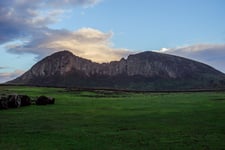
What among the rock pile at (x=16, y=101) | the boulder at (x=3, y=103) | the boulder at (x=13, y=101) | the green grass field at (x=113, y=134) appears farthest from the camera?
the boulder at (x=13, y=101)

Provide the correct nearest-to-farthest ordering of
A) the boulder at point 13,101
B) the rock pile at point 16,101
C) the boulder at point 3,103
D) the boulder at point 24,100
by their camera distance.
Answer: the boulder at point 3,103 < the rock pile at point 16,101 < the boulder at point 13,101 < the boulder at point 24,100

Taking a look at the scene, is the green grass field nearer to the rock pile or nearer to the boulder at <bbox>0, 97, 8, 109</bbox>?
the boulder at <bbox>0, 97, 8, 109</bbox>

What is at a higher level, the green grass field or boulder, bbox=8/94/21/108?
A: boulder, bbox=8/94/21/108

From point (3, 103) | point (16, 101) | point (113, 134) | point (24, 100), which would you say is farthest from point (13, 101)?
point (113, 134)

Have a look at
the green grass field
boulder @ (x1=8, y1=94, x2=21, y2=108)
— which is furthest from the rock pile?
the green grass field

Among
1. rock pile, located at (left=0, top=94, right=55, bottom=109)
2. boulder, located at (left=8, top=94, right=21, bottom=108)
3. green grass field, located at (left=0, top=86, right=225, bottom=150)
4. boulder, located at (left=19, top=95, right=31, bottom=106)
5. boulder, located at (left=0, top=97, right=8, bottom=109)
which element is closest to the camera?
green grass field, located at (left=0, top=86, right=225, bottom=150)

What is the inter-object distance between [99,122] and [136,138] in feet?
42.4

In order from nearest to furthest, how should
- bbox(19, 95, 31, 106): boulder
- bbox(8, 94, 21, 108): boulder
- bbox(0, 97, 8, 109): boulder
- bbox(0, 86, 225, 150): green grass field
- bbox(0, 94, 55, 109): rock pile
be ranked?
1. bbox(0, 86, 225, 150): green grass field
2. bbox(0, 97, 8, 109): boulder
3. bbox(0, 94, 55, 109): rock pile
4. bbox(8, 94, 21, 108): boulder
5. bbox(19, 95, 31, 106): boulder

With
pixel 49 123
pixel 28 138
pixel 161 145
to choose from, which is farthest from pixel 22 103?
pixel 161 145

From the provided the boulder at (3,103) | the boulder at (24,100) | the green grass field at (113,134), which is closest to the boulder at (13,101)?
the boulder at (3,103)

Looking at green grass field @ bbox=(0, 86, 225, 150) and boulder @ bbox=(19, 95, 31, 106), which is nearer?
green grass field @ bbox=(0, 86, 225, 150)

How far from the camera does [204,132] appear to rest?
36.7 m

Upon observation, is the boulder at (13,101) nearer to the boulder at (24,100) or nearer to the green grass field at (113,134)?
the boulder at (24,100)

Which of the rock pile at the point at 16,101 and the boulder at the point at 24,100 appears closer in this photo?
the rock pile at the point at 16,101
